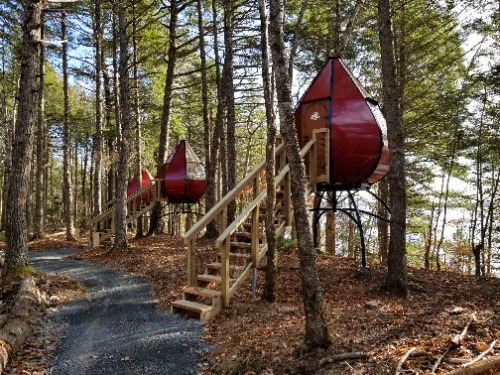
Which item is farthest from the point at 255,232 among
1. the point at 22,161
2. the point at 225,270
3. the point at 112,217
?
the point at 112,217

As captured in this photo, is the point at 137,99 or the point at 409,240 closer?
the point at 137,99

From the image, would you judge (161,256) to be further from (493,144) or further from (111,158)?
(493,144)

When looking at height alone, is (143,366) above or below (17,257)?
below

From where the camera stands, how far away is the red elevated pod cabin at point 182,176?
54.6 ft

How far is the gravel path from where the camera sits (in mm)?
4934

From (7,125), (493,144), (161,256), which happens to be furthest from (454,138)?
(7,125)

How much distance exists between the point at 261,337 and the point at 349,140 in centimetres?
457

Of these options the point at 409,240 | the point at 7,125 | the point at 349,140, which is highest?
the point at 7,125

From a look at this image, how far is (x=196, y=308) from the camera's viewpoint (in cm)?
659

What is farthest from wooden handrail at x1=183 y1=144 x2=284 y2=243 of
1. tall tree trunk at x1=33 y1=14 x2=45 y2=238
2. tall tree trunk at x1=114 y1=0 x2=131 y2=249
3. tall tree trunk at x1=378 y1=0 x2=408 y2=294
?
tall tree trunk at x1=33 y1=14 x2=45 y2=238

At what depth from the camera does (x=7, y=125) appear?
2266 centimetres

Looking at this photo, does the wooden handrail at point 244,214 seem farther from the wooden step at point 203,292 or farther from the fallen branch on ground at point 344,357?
the fallen branch on ground at point 344,357

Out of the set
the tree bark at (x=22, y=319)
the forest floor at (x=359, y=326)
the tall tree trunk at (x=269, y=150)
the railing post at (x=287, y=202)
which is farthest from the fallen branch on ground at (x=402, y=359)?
the tree bark at (x=22, y=319)

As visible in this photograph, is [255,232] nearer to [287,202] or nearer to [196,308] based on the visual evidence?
[287,202]
